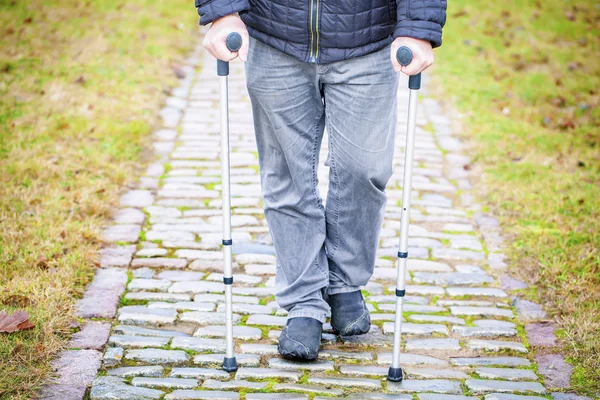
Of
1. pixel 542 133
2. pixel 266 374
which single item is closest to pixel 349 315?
pixel 266 374

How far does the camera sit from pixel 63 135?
5.51 m

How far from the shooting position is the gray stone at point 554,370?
3.04 m

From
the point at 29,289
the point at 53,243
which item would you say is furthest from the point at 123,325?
the point at 53,243

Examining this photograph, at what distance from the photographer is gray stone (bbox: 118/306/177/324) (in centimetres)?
345

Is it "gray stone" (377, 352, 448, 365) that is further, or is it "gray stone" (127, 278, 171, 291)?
"gray stone" (127, 278, 171, 291)

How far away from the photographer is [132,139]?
18.7 ft

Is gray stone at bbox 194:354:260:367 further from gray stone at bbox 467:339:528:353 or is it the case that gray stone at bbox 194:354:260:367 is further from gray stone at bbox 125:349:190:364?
gray stone at bbox 467:339:528:353

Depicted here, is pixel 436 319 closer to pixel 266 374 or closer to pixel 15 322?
pixel 266 374

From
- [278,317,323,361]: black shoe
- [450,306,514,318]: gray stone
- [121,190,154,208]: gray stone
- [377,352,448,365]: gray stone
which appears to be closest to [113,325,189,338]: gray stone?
[278,317,323,361]: black shoe

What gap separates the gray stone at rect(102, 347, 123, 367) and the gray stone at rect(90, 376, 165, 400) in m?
0.15

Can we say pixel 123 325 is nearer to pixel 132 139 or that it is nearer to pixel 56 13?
pixel 132 139

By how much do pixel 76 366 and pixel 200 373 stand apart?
500mm

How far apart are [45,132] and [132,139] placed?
636 millimetres

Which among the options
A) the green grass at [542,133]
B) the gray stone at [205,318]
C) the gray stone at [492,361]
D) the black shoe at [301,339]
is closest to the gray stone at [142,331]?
the gray stone at [205,318]
